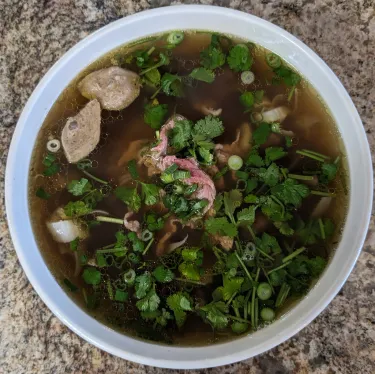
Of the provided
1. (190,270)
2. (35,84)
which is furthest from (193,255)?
(35,84)

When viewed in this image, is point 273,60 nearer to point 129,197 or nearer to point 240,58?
point 240,58

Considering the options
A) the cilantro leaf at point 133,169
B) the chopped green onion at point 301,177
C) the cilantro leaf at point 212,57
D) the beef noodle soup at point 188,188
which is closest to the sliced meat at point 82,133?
the beef noodle soup at point 188,188

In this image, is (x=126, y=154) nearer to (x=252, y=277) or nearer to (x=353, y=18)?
(x=252, y=277)

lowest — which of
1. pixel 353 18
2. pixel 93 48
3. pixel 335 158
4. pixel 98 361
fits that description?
pixel 98 361

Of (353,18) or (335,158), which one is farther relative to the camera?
(353,18)

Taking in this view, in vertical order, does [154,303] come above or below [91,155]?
below

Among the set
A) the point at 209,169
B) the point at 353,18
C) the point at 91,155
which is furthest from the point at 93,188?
the point at 353,18

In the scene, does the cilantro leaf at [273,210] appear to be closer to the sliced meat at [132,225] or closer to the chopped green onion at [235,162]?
the chopped green onion at [235,162]
